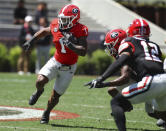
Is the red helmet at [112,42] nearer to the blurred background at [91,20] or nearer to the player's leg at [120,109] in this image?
the player's leg at [120,109]

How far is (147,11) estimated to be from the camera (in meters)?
25.1

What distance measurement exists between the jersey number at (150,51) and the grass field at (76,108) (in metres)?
1.51

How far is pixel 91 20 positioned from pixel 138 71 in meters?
17.7

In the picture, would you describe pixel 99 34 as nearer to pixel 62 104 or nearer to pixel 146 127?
pixel 62 104

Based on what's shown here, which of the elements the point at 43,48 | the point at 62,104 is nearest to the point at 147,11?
the point at 43,48

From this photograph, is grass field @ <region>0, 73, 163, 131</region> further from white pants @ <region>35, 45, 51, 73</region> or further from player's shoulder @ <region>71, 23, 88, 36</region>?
white pants @ <region>35, 45, 51, 73</region>

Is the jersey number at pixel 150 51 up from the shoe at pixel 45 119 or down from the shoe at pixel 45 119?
up

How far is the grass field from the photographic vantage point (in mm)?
7785

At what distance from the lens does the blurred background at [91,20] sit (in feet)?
64.1

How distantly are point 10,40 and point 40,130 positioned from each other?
13.1 metres

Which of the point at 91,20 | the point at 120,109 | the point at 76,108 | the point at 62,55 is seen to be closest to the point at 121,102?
the point at 120,109

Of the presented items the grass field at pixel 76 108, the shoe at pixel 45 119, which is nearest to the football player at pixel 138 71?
the grass field at pixel 76 108

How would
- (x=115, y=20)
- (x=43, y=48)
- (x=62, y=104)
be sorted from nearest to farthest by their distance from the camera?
(x=62, y=104), (x=43, y=48), (x=115, y=20)

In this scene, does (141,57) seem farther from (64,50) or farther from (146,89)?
(64,50)
